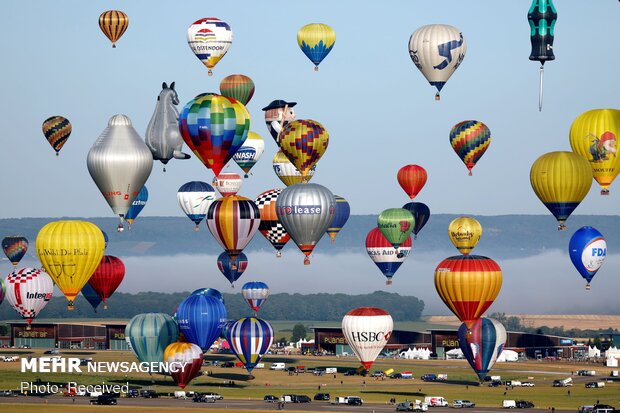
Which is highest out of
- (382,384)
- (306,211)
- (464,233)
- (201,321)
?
(464,233)

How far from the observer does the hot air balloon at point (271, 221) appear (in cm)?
10900

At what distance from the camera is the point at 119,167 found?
96.6 meters

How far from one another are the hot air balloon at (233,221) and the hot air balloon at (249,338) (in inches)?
564

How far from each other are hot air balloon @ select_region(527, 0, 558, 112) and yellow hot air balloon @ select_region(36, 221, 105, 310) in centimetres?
3716

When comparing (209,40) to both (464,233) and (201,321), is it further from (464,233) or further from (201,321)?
(464,233)

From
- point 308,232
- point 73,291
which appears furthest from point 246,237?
point 73,291

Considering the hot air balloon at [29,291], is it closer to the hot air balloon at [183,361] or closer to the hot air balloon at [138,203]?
the hot air balloon at [138,203]

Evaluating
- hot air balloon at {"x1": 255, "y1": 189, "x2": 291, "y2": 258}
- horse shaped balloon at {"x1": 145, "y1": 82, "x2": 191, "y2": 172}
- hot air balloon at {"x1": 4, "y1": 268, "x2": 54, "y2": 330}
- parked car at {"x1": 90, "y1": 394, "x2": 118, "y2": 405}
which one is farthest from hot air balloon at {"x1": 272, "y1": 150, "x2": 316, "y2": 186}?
hot air balloon at {"x1": 4, "y1": 268, "x2": 54, "y2": 330}

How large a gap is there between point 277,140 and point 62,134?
28.5m

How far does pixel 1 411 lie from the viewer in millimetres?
86812

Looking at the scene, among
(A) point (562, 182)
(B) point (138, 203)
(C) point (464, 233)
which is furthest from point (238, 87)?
(A) point (562, 182)

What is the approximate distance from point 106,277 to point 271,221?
670 inches

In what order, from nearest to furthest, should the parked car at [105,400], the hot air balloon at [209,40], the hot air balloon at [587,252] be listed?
the parked car at [105,400] → the hot air balloon at [209,40] → the hot air balloon at [587,252]

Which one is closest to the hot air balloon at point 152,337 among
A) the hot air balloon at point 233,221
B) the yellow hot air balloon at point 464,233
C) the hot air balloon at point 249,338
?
the hot air balloon at point 249,338
